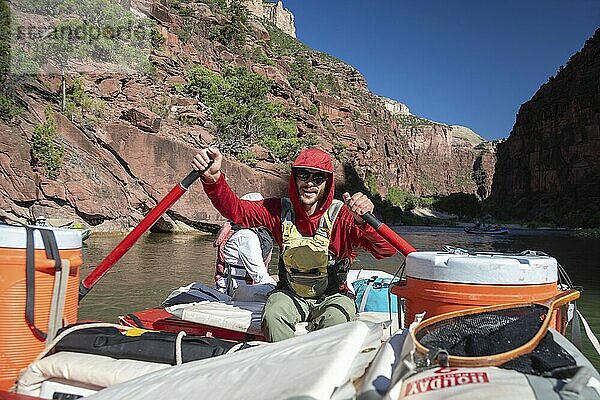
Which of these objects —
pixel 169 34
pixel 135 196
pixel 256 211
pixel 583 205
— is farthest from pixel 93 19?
pixel 583 205

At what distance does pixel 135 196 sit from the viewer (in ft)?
63.9

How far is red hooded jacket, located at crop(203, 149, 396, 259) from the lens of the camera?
2.65 meters

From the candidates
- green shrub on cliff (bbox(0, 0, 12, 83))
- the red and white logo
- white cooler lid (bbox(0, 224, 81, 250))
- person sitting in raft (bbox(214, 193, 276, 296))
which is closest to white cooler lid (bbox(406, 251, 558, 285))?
the red and white logo

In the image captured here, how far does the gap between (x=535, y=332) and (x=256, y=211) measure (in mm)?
1663

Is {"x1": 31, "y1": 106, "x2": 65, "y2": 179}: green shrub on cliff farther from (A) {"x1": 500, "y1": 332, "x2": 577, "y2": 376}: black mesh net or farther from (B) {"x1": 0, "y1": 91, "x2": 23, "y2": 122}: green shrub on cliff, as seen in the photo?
(A) {"x1": 500, "y1": 332, "x2": 577, "y2": 376}: black mesh net

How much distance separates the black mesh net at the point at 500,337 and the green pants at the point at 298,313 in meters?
0.98

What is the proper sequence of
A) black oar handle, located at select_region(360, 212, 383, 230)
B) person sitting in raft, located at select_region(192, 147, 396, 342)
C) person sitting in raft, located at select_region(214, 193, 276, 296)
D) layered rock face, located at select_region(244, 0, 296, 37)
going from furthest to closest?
layered rock face, located at select_region(244, 0, 296, 37) < person sitting in raft, located at select_region(214, 193, 276, 296) < person sitting in raft, located at select_region(192, 147, 396, 342) < black oar handle, located at select_region(360, 212, 383, 230)

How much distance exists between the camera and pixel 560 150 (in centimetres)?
7050

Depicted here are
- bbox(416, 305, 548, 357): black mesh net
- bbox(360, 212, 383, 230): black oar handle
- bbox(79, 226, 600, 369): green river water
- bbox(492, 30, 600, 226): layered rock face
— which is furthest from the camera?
bbox(492, 30, 600, 226): layered rock face

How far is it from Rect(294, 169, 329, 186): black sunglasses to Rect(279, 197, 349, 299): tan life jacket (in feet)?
0.63

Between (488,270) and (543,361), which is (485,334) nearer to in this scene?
(543,361)

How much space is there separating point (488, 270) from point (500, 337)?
40 centimetres

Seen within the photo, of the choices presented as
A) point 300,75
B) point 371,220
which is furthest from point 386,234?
point 300,75

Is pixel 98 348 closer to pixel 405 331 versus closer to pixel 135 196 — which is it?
pixel 405 331
